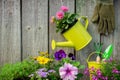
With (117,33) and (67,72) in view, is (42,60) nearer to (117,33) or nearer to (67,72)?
(67,72)

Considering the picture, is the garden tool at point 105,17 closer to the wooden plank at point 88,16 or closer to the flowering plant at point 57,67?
the wooden plank at point 88,16

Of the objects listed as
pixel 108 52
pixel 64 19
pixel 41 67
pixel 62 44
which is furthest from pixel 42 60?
pixel 108 52

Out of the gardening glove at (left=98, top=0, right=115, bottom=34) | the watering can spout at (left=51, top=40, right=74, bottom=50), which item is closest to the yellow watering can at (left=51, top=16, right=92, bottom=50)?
the watering can spout at (left=51, top=40, right=74, bottom=50)

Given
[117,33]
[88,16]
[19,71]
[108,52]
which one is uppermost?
[88,16]

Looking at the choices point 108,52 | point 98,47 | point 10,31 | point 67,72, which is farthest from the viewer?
point 10,31

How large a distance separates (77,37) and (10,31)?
45 centimetres

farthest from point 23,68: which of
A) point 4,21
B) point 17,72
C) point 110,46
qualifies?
point 110,46

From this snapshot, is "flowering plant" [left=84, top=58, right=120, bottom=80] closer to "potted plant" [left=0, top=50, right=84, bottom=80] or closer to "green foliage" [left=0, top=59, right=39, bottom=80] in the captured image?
"potted plant" [left=0, top=50, right=84, bottom=80]

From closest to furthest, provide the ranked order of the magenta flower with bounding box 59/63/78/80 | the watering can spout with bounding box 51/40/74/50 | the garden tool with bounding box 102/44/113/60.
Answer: the magenta flower with bounding box 59/63/78/80 → the garden tool with bounding box 102/44/113/60 → the watering can spout with bounding box 51/40/74/50

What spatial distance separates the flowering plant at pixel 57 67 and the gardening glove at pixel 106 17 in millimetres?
263

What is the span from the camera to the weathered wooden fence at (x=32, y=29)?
2.44 meters

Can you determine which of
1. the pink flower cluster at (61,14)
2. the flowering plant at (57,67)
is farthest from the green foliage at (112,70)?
the pink flower cluster at (61,14)

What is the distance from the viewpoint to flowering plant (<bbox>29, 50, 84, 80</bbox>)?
2.17 m

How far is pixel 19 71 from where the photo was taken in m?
2.32
